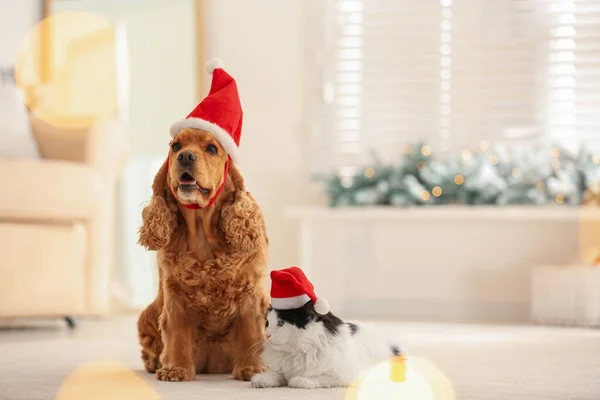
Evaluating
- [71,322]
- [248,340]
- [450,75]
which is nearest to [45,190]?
[71,322]

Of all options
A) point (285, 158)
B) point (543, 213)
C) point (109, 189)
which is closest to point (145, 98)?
point (285, 158)

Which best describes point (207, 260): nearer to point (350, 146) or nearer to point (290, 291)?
point (290, 291)

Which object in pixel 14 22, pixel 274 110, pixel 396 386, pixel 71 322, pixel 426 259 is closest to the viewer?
pixel 396 386

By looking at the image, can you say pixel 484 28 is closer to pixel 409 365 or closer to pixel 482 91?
pixel 482 91

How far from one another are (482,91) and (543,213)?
0.84 metres

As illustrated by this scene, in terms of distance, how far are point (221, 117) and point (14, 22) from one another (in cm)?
312

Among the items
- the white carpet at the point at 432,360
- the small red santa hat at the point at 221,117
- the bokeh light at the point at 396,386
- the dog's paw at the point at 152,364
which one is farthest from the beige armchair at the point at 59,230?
the bokeh light at the point at 396,386

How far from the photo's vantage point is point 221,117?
1.98 m

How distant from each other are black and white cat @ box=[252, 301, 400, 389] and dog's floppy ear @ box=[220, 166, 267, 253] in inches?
7.0

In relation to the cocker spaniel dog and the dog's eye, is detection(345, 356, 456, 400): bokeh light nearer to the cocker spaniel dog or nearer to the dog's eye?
the cocker spaniel dog

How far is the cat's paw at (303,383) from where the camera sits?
5.75 ft

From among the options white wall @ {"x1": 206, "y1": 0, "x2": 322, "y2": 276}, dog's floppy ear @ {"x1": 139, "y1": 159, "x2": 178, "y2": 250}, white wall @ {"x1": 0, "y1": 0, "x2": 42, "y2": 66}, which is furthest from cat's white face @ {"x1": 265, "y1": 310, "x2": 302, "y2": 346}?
white wall @ {"x1": 0, "y1": 0, "x2": 42, "y2": 66}

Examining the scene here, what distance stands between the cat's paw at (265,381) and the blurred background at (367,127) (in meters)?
1.79

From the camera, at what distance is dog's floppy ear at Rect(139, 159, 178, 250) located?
191 cm
